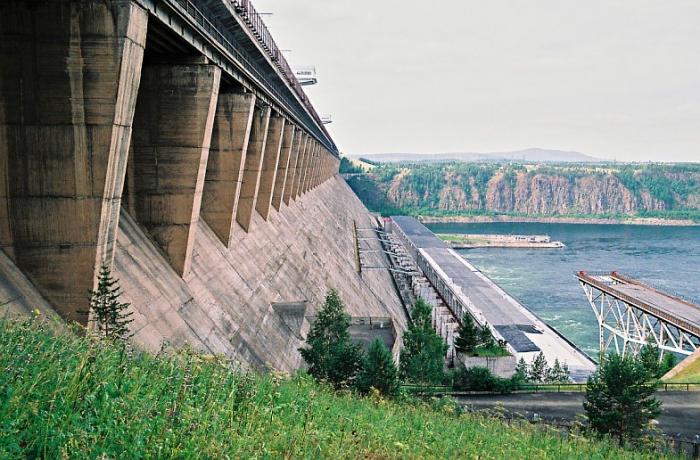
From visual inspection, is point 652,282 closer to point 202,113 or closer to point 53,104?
point 202,113

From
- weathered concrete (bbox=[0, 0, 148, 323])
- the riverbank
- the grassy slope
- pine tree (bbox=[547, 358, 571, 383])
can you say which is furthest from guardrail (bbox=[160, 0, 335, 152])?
the riverbank

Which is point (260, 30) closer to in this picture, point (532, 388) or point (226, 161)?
point (226, 161)

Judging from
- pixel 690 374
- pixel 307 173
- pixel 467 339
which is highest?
pixel 307 173

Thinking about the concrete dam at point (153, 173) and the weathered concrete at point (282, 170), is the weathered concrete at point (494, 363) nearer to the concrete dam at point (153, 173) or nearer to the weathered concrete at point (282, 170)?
the concrete dam at point (153, 173)

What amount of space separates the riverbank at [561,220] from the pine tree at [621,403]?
158285 mm

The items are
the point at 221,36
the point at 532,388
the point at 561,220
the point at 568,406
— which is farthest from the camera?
the point at 561,220

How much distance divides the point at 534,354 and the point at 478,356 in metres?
11.0

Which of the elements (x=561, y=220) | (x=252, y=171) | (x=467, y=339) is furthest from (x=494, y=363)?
(x=561, y=220)

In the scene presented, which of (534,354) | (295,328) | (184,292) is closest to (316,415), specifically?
(184,292)

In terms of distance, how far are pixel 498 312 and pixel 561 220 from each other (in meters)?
142

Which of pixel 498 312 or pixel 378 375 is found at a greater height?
pixel 378 375

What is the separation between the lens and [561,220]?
591ft

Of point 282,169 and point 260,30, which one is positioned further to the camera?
point 282,169

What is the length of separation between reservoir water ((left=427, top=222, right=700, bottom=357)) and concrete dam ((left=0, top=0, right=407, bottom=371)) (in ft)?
115
